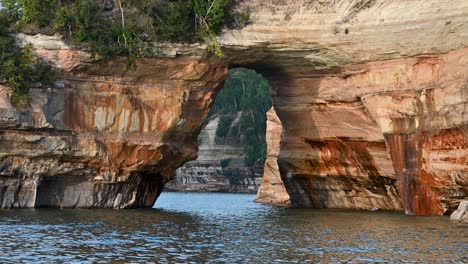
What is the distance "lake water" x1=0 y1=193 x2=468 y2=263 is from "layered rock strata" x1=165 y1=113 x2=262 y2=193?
143 ft

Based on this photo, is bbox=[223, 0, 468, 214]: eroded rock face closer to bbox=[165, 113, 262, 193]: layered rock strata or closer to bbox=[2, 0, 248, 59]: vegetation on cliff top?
bbox=[2, 0, 248, 59]: vegetation on cliff top

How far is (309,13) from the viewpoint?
35406mm

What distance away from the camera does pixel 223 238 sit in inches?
986

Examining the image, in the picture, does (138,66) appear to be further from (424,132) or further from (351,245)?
(351,245)

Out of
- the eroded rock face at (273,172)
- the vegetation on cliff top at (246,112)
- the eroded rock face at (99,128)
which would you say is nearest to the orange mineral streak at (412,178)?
the eroded rock face at (99,128)

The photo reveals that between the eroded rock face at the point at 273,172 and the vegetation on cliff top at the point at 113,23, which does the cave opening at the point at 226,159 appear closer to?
the eroded rock face at the point at 273,172

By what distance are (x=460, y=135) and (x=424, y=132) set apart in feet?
7.18

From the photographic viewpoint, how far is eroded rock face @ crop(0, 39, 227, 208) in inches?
1332

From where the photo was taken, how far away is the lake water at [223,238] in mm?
20453

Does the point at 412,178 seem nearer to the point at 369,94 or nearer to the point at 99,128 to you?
the point at 369,94

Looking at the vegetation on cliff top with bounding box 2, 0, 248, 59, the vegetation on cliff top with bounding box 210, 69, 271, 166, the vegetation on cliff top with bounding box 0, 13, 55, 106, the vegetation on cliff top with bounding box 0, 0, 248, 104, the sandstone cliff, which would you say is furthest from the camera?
the vegetation on cliff top with bounding box 210, 69, 271, 166

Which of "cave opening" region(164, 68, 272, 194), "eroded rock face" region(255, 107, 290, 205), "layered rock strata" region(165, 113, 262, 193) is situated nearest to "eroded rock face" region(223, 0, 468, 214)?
"eroded rock face" region(255, 107, 290, 205)

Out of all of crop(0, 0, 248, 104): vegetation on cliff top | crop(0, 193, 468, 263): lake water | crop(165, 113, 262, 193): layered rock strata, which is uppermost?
crop(0, 0, 248, 104): vegetation on cliff top

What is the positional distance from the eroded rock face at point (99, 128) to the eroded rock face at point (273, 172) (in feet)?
46.9
